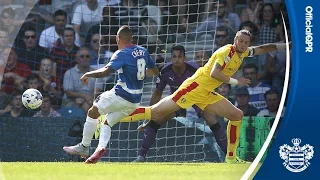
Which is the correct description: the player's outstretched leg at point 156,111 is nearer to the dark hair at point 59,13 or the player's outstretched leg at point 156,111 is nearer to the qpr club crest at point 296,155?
the dark hair at point 59,13

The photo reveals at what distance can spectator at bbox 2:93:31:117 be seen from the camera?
17.4 metres

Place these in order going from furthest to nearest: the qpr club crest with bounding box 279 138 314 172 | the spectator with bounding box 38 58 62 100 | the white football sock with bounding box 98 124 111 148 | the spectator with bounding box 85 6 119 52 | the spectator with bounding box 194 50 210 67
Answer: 1. the spectator with bounding box 85 6 119 52
2. the spectator with bounding box 194 50 210 67
3. the spectator with bounding box 38 58 62 100
4. the white football sock with bounding box 98 124 111 148
5. the qpr club crest with bounding box 279 138 314 172

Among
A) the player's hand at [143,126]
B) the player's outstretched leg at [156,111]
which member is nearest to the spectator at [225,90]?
the player's hand at [143,126]

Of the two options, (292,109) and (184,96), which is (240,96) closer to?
(184,96)

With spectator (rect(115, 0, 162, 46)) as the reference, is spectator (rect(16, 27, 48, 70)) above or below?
below

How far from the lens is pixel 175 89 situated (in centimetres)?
1692

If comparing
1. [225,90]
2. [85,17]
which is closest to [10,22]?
[85,17]

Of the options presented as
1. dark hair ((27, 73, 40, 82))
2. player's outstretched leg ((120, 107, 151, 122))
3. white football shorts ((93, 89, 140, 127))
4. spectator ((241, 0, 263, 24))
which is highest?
spectator ((241, 0, 263, 24))

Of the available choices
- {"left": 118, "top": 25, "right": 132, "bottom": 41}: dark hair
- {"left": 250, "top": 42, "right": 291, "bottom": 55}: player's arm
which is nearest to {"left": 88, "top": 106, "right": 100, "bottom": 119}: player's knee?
{"left": 118, "top": 25, "right": 132, "bottom": 41}: dark hair

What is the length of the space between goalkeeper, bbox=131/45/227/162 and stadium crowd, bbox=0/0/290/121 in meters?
0.77

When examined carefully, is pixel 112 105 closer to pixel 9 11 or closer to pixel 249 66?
pixel 249 66

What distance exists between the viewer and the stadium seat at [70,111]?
57.0 feet

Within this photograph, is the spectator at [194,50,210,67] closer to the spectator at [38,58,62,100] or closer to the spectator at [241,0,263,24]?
the spectator at [241,0,263,24]

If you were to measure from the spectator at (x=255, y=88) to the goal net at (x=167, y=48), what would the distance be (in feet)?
2.19
